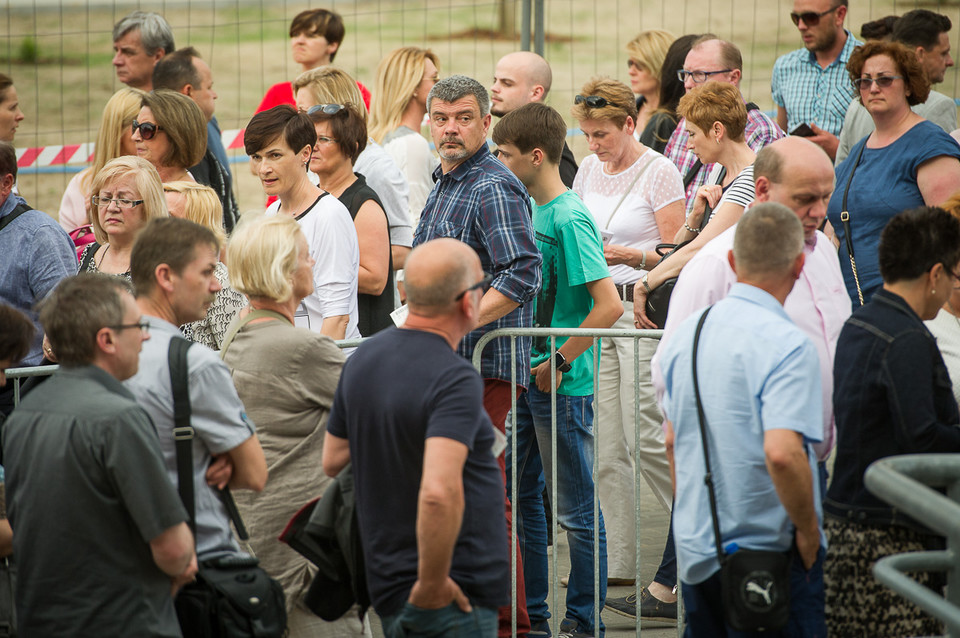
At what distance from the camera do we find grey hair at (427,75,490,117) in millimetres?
5031

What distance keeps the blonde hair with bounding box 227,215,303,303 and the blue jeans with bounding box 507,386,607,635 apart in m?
1.59

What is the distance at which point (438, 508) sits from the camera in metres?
3.03

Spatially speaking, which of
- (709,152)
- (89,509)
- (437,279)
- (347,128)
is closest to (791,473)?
(437,279)

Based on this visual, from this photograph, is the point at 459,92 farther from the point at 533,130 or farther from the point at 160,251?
the point at 160,251

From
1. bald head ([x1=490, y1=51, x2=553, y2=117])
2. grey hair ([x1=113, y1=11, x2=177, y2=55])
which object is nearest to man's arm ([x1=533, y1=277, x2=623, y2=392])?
bald head ([x1=490, y1=51, x2=553, y2=117])

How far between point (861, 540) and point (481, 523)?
4.16 ft

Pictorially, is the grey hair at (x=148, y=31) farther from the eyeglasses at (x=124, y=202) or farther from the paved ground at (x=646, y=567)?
the paved ground at (x=646, y=567)

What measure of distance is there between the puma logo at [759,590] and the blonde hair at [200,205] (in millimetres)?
2922

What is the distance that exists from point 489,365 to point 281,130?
1.54 m

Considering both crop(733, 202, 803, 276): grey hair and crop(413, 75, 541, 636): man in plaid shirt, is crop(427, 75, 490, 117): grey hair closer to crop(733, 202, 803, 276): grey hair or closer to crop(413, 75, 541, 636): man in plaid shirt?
crop(413, 75, 541, 636): man in plaid shirt

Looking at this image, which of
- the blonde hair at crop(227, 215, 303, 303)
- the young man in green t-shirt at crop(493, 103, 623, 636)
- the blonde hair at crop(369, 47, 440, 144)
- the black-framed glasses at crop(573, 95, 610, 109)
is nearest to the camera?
the blonde hair at crop(227, 215, 303, 303)

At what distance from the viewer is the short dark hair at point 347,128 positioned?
5617mm

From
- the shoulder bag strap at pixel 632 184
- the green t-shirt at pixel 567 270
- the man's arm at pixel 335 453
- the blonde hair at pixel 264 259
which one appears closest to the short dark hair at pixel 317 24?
the shoulder bag strap at pixel 632 184

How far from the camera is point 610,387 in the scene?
5449 mm
